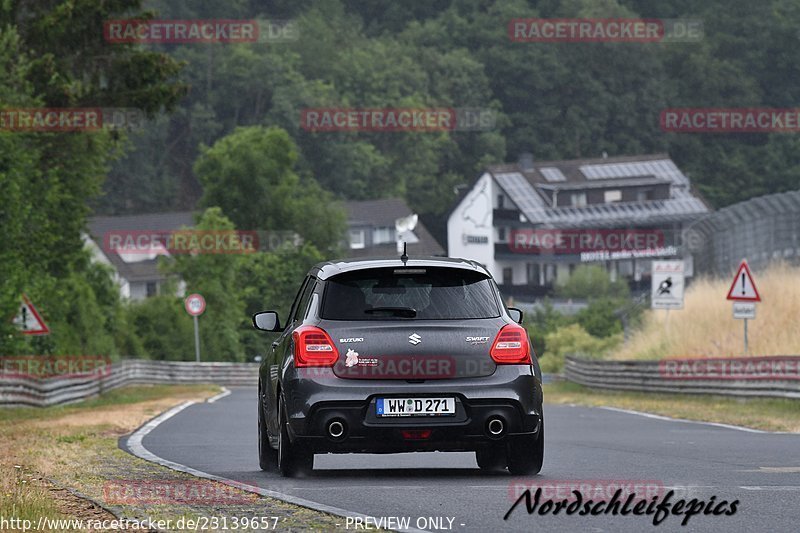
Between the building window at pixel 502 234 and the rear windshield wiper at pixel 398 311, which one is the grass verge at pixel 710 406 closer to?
the rear windshield wiper at pixel 398 311

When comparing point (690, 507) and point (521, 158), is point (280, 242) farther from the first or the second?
point (690, 507)

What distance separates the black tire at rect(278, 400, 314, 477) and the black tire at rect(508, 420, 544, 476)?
143 cm

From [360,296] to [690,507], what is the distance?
3164 millimetres

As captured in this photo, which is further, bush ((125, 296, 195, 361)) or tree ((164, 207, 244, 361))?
tree ((164, 207, 244, 361))

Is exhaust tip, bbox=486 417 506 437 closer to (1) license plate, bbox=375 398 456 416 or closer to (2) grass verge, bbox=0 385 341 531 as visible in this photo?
(1) license plate, bbox=375 398 456 416

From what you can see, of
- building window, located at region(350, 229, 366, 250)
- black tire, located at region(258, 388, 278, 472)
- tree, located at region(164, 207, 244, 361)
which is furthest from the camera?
building window, located at region(350, 229, 366, 250)

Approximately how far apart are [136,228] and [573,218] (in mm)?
30688

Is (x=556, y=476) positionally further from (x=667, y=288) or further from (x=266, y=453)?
(x=667, y=288)

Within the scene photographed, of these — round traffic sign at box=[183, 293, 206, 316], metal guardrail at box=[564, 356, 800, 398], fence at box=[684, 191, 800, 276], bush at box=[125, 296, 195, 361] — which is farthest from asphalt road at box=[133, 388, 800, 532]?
bush at box=[125, 296, 195, 361]

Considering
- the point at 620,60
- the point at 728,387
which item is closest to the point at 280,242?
the point at 620,60

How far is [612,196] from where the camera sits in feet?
414

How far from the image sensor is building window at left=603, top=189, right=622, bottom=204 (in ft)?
413

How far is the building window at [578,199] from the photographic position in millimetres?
126062

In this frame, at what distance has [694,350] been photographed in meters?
39.1
